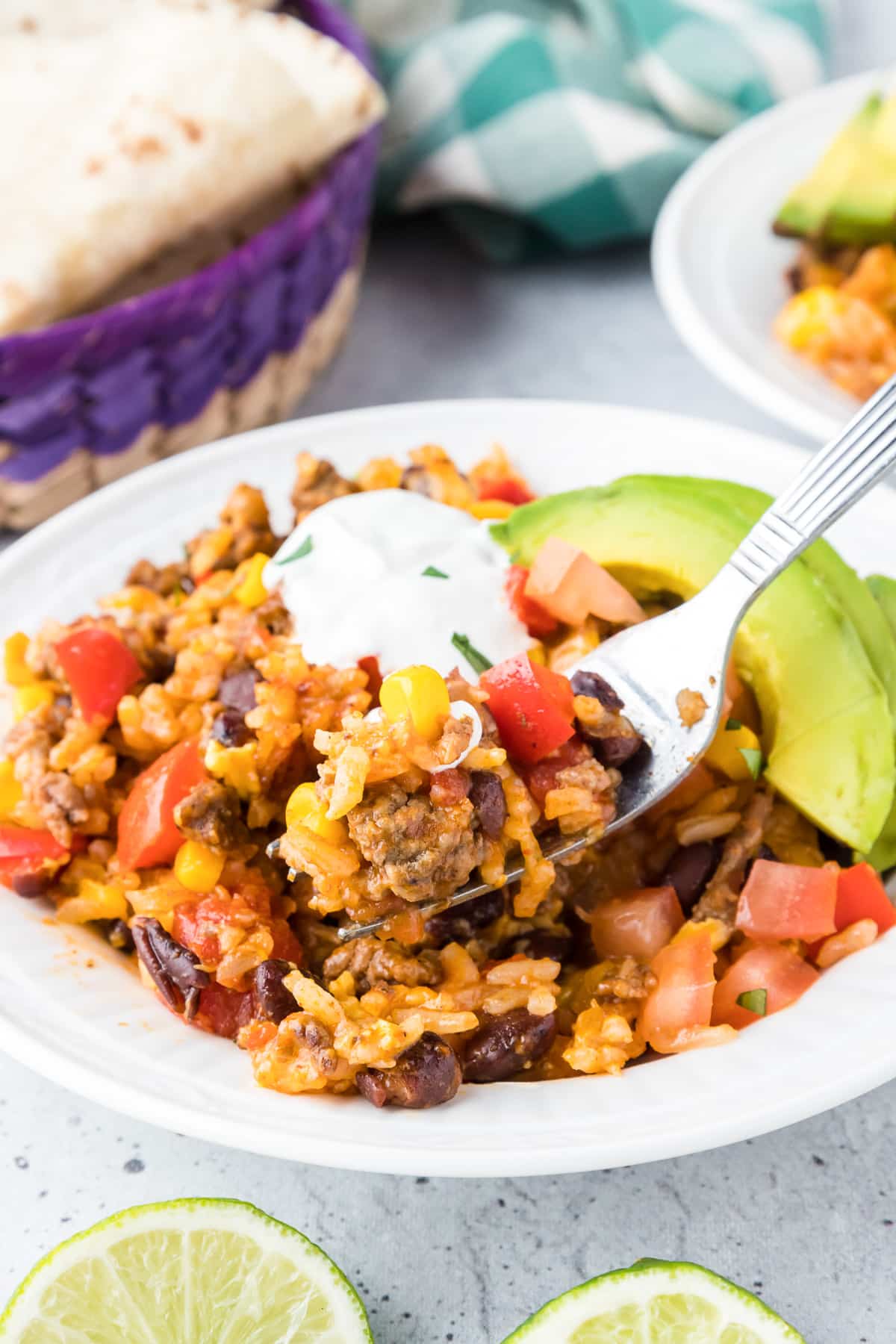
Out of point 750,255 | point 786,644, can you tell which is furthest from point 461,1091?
point 750,255

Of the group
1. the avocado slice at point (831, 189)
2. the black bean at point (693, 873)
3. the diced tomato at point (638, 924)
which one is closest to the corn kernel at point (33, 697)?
the diced tomato at point (638, 924)

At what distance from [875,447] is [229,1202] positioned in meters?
1.88

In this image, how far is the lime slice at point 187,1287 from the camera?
2363 millimetres

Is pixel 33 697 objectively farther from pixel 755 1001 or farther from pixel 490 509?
pixel 755 1001

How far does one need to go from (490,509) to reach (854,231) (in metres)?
2.32

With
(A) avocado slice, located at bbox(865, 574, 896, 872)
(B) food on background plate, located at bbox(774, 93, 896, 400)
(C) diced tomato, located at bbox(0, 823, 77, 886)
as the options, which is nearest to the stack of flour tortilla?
(B) food on background plate, located at bbox(774, 93, 896, 400)

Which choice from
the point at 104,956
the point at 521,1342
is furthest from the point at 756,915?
the point at 104,956

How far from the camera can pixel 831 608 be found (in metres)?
2.94

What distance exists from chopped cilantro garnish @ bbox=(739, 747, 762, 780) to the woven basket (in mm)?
2307

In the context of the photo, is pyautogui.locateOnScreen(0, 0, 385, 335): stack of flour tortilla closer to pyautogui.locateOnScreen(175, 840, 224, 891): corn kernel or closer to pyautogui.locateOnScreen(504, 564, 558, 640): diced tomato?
pyautogui.locateOnScreen(504, 564, 558, 640): diced tomato

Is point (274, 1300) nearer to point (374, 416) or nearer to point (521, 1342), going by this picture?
point (521, 1342)

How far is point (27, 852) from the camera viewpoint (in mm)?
2988

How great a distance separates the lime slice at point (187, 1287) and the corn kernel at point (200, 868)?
0.62 metres

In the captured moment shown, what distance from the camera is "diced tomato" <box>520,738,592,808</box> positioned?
2.75 meters
